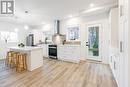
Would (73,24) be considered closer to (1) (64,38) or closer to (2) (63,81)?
(1) (64,38)

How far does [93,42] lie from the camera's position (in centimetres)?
562

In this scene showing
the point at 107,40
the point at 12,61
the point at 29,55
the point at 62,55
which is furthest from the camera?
the point at 62,55

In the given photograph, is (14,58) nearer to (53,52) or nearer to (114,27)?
(53,52)

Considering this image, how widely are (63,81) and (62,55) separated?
2.86 meters

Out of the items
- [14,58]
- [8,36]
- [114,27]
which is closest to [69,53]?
[114,27]

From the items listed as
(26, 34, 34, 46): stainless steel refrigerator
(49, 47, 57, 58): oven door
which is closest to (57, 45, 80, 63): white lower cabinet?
(49, 47, 57, 58): oven door

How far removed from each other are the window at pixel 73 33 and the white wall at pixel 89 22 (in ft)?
0.91

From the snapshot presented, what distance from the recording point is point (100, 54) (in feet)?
17.1

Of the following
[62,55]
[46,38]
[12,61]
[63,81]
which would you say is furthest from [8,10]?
[46,38]

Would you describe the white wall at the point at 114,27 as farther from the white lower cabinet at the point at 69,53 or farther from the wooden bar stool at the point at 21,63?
the wooden bar stool at the point at 21,63

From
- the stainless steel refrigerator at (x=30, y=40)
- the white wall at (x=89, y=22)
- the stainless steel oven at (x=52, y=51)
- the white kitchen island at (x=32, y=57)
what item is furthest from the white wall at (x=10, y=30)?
the white wall at (x=89, y=22)

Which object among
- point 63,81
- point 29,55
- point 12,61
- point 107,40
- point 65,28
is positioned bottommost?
point 63,81

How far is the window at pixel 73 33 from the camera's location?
6159 millimetres

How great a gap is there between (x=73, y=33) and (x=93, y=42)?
142 cm
